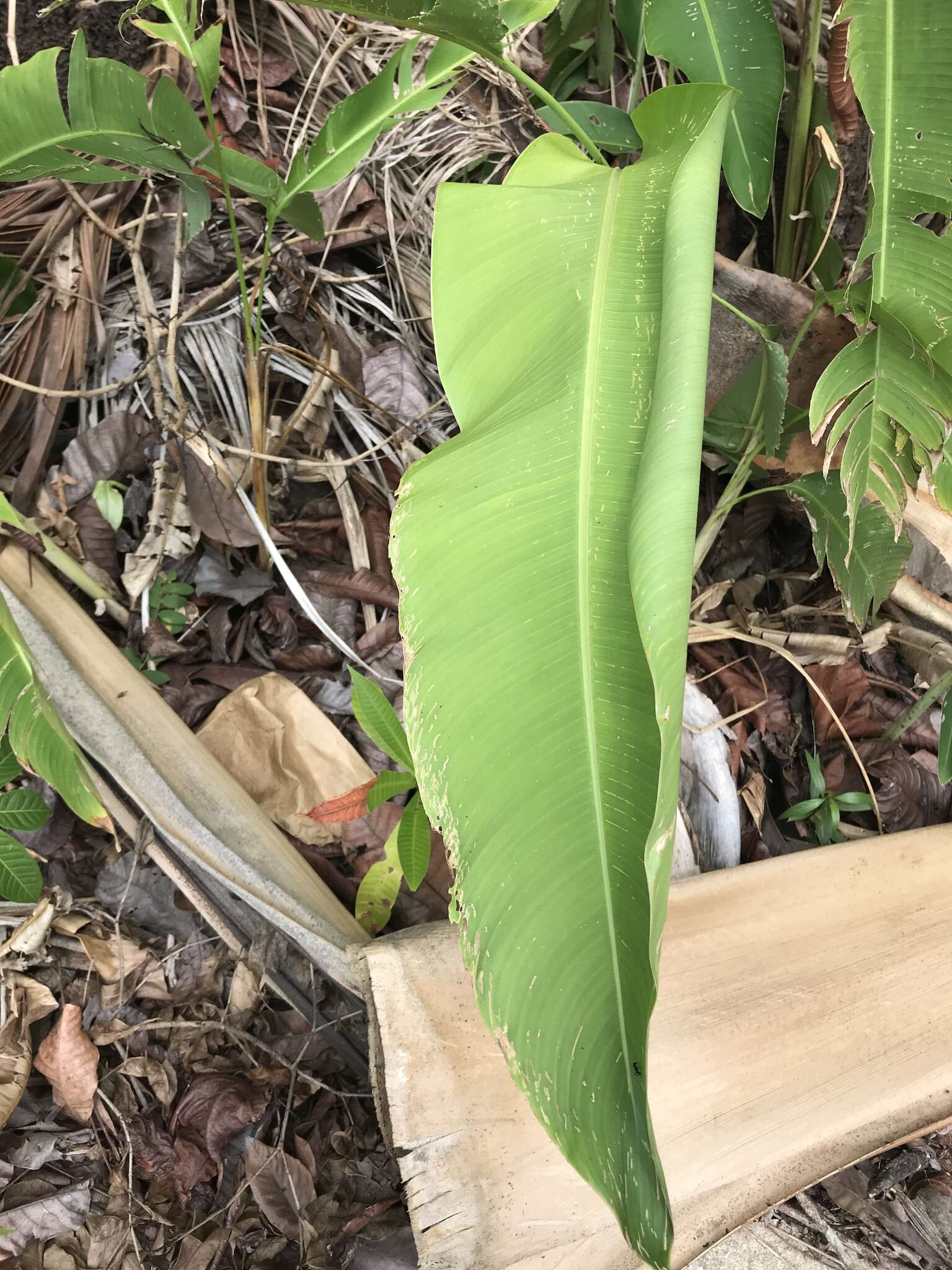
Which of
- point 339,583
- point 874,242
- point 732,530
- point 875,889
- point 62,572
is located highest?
point 874,242

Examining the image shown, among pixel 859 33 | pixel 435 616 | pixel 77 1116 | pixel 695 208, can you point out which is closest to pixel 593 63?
pixel 859 33

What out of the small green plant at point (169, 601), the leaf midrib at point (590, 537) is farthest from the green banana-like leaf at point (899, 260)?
the small green plant at point (169, 601)

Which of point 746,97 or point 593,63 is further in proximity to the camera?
point 593,63

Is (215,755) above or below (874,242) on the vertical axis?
below

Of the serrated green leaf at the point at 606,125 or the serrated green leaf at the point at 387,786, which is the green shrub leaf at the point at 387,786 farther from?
the serrated green leaf at the point at 606,125

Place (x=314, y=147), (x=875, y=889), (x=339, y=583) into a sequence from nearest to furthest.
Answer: (x=314, y=147) < (x=875, y=889) < (x=339, y=583)

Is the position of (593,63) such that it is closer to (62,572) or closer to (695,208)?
(695,208)

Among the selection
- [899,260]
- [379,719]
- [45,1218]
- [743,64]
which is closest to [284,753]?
[379,719]
